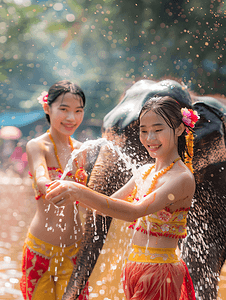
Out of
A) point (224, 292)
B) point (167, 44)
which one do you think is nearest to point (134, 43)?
point (167, 44)

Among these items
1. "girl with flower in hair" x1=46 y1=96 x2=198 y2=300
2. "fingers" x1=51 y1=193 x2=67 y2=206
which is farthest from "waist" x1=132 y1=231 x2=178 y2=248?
"fingers" x1=51 y1=193 x2=67 y2=206

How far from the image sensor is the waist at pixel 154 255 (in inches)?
23.2

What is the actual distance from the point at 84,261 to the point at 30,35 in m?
2.37

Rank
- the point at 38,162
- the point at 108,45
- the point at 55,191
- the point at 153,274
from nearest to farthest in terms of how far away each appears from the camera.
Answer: the point at 55,191, the point at 153,274, the point at 38,162, the point at 108,45

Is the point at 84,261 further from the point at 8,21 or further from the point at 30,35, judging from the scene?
the point at 8,21

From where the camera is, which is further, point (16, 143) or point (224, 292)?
point (16, 143)

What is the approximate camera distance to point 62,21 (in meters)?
2.60

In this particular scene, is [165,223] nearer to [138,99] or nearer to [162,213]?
[162,213]

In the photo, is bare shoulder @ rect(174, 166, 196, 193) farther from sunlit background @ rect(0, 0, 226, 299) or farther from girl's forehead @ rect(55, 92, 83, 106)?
sunlit background @ rect(0, 0, 226, 299)

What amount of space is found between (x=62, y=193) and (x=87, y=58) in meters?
2.32

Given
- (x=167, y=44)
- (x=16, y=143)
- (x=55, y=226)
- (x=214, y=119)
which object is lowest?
(x=55, y=226)

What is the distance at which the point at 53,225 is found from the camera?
0.77 meters

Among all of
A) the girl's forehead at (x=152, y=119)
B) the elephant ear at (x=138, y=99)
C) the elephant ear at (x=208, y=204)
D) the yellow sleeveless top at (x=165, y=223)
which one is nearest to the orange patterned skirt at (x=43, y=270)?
the yellow sleeveless top at (x=165, y=223)

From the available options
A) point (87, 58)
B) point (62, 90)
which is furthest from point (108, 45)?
point (62, 90)
